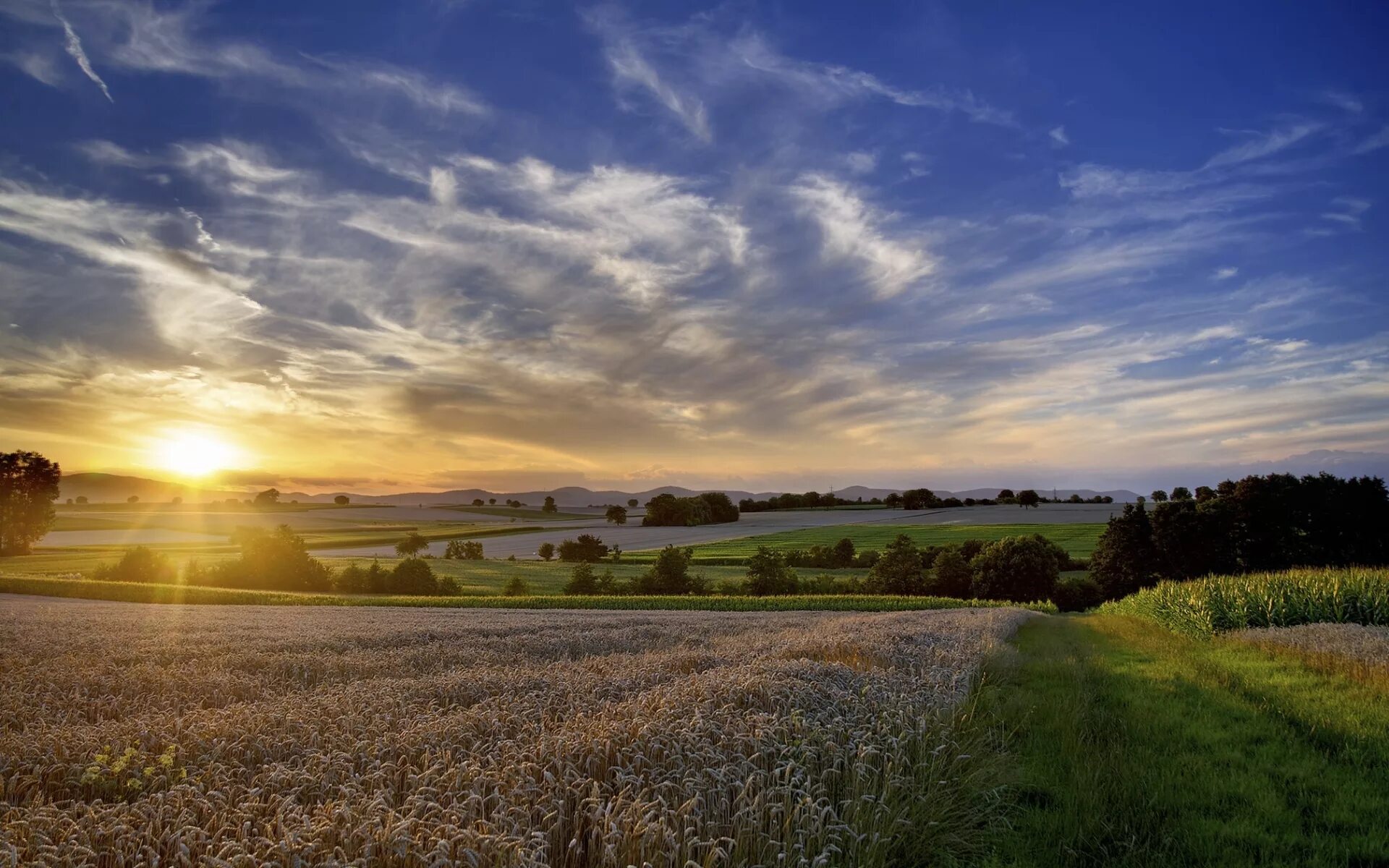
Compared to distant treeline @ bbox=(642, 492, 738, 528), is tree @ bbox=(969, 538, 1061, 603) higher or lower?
lower

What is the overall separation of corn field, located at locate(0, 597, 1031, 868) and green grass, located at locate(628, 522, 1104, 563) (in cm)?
5942

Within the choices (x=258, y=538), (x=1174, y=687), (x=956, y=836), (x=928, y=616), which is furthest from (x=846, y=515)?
(x=956, y=836)

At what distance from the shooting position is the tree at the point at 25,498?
214 feet

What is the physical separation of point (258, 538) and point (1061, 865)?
56.8 meters

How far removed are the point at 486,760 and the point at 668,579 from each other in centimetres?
4355

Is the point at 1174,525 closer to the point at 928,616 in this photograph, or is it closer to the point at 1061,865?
the point at 928,616

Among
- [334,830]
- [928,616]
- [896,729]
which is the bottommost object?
[928,616]

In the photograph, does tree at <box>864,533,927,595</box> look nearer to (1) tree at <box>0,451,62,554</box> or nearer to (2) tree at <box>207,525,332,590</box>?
(2) tree at <box>207,525,332,590</box>

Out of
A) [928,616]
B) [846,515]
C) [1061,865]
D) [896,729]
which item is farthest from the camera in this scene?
[846,515]

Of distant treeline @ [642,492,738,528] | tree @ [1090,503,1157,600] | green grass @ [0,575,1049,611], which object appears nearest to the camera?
green grass @ [0,575,1049,611]

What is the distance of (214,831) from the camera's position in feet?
13.3

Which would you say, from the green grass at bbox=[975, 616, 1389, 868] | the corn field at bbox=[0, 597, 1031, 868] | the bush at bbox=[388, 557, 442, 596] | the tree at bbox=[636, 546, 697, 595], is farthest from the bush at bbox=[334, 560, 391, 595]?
the green grass at bbox=[975, 616, 1389, 868]

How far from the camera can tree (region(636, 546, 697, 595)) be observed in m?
47.8

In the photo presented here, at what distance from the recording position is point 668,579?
158 feet
